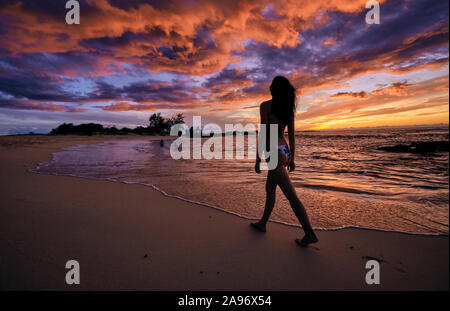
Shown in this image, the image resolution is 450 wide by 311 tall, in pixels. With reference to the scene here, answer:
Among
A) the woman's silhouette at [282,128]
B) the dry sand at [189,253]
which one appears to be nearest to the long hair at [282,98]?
the woman's silhouette at [282,128]

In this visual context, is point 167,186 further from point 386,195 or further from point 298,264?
point 386,195

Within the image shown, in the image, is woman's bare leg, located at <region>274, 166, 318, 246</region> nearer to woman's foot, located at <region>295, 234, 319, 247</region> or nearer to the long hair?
woman's foot, located at <region>295, 234, 319, 247</region>

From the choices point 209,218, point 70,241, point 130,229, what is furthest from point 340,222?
point 70,241

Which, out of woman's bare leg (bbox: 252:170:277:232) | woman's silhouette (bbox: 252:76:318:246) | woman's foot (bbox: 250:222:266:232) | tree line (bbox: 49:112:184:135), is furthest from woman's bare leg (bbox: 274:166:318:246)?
tree line (bbox: 49:112:184:135)

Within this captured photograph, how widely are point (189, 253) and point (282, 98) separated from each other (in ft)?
7.53

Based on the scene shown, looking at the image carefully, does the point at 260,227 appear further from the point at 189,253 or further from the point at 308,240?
the point at 189,253

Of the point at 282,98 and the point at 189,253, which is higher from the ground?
the point at 282,98

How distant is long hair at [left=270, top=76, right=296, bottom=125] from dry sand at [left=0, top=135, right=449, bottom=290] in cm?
175

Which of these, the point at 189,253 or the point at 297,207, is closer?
the point at 189,253

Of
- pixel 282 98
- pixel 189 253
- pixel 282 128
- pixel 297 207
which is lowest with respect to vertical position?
pixel 189 253

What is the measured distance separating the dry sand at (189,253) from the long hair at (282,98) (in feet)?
5.73

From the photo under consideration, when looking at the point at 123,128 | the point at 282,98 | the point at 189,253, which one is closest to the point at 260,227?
the point at 189,253

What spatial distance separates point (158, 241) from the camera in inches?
99.7

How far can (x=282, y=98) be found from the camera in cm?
246
